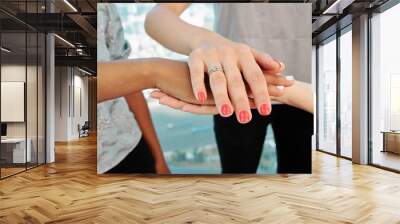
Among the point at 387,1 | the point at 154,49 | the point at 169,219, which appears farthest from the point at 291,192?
the point at 387,1

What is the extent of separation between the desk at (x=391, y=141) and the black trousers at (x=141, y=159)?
14.3 ft

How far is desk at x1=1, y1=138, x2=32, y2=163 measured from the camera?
6.50 meters

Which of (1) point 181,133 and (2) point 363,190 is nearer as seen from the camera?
(2) point 363,190

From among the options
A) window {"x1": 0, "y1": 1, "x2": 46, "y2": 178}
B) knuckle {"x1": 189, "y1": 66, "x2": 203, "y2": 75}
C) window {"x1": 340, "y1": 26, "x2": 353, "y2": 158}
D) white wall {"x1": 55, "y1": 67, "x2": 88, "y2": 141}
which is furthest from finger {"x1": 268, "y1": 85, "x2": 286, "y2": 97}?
white wall {"x1": 55, "y1": 67, "x2": 88, "y2": 141}

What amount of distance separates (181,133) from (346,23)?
4.63m

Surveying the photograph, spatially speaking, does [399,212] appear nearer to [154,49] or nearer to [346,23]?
[154,49]

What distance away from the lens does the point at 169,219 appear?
159 inches

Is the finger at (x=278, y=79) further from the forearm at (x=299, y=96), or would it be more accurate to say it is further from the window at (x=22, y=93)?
the window at (x=22, y=93)

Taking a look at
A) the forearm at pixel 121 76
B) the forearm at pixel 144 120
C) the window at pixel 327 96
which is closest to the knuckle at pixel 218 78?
the forearm at pixel 121 76

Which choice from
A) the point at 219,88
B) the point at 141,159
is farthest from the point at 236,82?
the point at 141,159

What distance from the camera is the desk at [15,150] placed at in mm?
6495

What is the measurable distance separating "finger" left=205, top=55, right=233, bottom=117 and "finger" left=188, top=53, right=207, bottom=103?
0.13m

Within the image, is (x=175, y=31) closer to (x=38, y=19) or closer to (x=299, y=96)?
(x=299, y=96)

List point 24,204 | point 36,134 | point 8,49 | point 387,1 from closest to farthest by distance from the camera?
point 24,204, point 8,49, point 387,1, point 36,134
